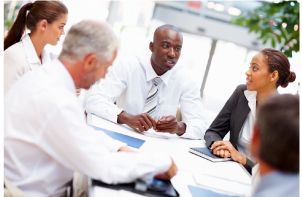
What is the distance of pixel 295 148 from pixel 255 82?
1.60m

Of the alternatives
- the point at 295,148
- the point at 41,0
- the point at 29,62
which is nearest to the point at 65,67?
Result: the point at 295,148

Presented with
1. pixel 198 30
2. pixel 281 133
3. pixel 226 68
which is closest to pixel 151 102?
pixel 281 133

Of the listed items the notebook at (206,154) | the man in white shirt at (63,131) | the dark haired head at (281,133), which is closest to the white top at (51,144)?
the man in white shirt at (63,131)

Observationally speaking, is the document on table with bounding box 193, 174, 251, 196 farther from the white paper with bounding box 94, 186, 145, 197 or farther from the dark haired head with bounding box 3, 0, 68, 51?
the dark haired head with bounding box 3, 0, 68, 51

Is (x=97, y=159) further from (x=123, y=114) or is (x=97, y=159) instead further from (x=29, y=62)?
(x=29, y=62)

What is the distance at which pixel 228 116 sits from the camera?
2479mm

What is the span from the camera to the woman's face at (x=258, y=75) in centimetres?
233

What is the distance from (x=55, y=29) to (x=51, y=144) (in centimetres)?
141

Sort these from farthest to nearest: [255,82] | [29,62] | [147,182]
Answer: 1. [255,82]
2. [29,62]
3. [147,182]

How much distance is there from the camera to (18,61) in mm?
1941

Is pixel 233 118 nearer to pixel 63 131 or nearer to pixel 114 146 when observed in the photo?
pixel 114 146

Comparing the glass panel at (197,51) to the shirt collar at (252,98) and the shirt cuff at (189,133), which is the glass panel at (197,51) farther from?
the shirt cuff at (189,133)

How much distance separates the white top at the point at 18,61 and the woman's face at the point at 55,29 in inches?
5.8

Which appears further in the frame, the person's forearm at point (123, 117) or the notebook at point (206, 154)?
the person's forearm at point (123, 117)
